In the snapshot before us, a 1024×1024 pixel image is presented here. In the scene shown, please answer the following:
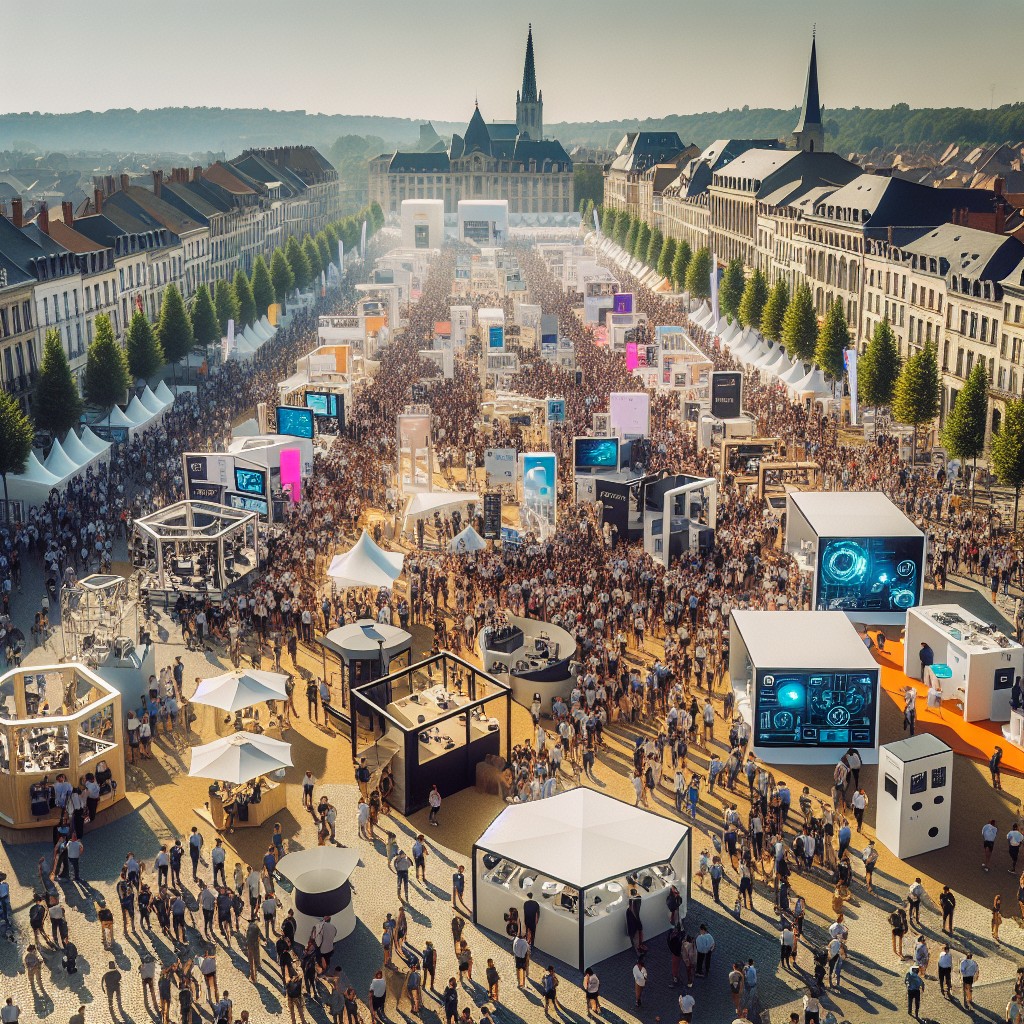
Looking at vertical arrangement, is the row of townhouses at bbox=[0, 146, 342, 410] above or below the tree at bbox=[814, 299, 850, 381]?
above

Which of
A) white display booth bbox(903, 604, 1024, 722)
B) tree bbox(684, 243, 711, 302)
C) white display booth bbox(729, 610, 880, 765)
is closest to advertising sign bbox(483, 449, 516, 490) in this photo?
white display booth bbox(903, 604, 1024, 722)

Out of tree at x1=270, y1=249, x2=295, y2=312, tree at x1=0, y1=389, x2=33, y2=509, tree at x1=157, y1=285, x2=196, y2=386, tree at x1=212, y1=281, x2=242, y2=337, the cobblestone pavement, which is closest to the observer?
the cobblestone pavement

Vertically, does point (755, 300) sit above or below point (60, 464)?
above

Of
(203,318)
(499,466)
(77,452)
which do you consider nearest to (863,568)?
(499,466)

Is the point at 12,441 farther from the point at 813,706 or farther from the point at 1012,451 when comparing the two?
the point at 1012,451

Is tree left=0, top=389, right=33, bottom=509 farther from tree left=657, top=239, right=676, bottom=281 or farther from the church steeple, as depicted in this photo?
the church steeple

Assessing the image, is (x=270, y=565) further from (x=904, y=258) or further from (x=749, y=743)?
(x=904, y=258)
